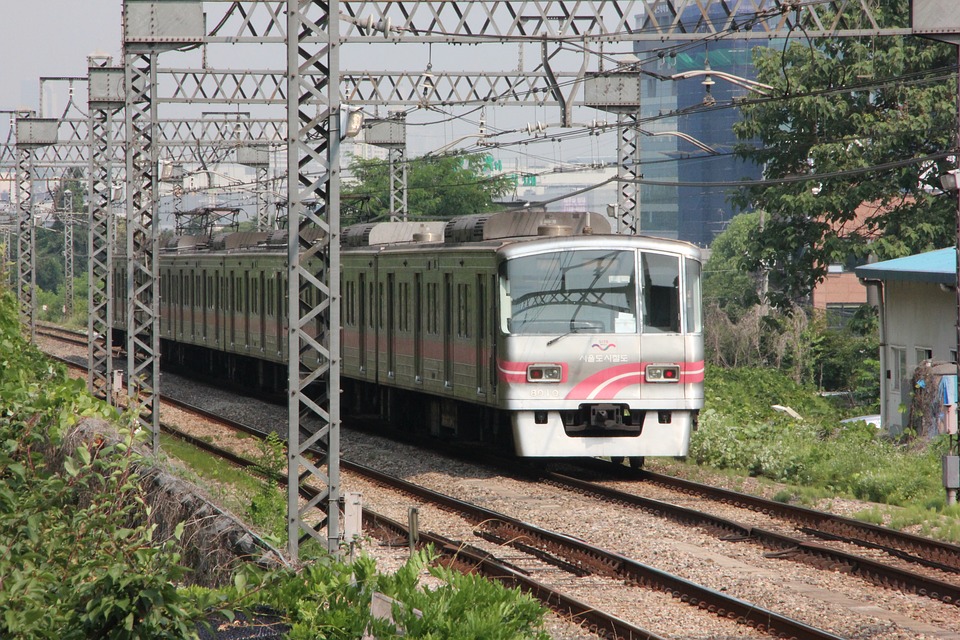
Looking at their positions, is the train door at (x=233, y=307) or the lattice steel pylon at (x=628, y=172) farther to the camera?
the train door at (x=233, y=307)

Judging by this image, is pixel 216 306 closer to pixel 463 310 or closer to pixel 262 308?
pixel 262 308

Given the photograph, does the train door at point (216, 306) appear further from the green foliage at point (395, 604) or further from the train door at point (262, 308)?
the green foliage at point (395, 604)

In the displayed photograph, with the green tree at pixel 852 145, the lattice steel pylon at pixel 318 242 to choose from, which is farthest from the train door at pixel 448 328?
the green tree at pixel 852 145

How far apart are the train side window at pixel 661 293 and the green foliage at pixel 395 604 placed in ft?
26.6

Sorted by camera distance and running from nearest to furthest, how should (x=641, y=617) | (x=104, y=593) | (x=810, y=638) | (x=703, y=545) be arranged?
(x=104, y=593)
(x=810, y=638)
(x=641, y=617)
(x=703, y=545)

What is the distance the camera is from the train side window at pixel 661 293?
14906 millimetres

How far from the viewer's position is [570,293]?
14.9 metres

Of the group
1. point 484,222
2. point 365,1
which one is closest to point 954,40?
point 484,222

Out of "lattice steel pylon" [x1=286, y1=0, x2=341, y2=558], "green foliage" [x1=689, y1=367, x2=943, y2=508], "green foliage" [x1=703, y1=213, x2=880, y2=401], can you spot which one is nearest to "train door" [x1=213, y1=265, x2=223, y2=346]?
"green foliage" [x1=689, y1=367, x2=943, y2=508]

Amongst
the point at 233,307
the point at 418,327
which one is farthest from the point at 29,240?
the point at 418,327

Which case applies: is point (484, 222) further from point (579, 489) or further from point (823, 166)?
point (823, 166)

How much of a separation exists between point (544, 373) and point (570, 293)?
0.93 metres

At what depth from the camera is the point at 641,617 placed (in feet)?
29.5

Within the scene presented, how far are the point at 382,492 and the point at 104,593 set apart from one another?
30.4ft
